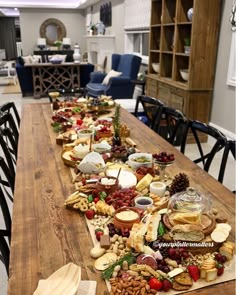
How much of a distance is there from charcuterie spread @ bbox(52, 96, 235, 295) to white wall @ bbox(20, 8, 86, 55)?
1264cm

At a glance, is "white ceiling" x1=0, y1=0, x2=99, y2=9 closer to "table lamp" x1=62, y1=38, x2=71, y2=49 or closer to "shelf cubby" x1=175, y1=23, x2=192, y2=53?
"table lamp" x1=62, y1=38, x2=71, y2=49

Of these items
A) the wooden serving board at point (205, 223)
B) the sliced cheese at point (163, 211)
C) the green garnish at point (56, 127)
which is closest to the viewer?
the wooden serving board at point (205, 223)

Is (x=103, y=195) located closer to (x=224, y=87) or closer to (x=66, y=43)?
(x=224, y=87)

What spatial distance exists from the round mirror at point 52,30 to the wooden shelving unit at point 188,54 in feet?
29.5

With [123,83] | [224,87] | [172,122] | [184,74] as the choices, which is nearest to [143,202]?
[172,122]

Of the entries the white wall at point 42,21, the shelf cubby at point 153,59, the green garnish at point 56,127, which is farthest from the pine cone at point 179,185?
the white wall at point 42,21

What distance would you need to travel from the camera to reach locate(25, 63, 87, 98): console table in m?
8.22

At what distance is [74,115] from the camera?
114 inches

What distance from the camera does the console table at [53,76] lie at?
8219 mm

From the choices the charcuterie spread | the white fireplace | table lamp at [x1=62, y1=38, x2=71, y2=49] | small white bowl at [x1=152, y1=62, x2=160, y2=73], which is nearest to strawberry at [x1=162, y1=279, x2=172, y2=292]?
the charcuterie spread

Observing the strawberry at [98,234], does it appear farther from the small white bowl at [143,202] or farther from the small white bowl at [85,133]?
the small white bowl at [85,133]

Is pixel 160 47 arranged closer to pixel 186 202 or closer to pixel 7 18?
pixel 186 202

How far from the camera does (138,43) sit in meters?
7.65

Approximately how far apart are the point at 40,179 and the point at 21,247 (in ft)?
1.91
